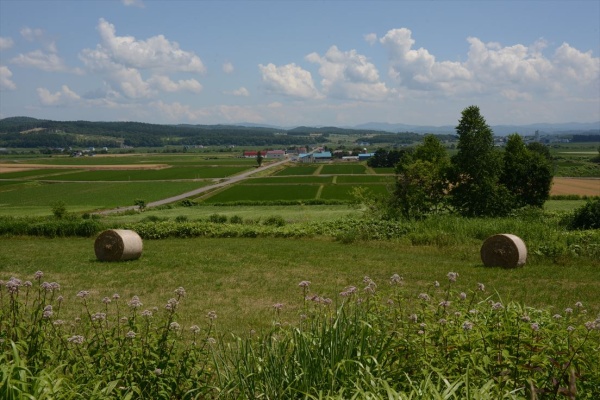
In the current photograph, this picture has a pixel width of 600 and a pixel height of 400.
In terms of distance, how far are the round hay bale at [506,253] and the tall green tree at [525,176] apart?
30.6 metres

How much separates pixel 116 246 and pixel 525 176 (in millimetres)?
39103

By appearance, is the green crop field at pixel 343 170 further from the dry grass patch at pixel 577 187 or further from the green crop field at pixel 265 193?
the dry grass patch at pixel 577 187

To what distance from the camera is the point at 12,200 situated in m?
69.3

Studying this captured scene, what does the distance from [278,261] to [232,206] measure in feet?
142

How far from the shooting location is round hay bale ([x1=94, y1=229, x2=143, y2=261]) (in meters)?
21.5

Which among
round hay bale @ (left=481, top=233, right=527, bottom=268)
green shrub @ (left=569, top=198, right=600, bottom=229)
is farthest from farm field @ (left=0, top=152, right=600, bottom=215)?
round hay bale @ (left=481, top=233, right=527, bottom=268)

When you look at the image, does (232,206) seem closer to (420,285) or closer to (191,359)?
(420,285)

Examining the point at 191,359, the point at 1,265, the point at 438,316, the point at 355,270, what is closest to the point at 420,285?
the point at 355,270

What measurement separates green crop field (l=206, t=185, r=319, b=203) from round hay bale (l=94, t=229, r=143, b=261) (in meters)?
45.9

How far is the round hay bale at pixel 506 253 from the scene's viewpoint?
1914 centimetres

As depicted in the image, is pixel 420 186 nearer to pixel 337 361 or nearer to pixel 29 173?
pixel 337 361

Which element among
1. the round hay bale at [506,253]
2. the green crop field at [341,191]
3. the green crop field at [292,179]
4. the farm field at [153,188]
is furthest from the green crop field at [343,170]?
the round hay bale at [506,253]

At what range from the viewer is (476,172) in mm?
42656

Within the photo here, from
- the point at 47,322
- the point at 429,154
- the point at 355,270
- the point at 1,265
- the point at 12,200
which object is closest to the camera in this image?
the point at 47,322
